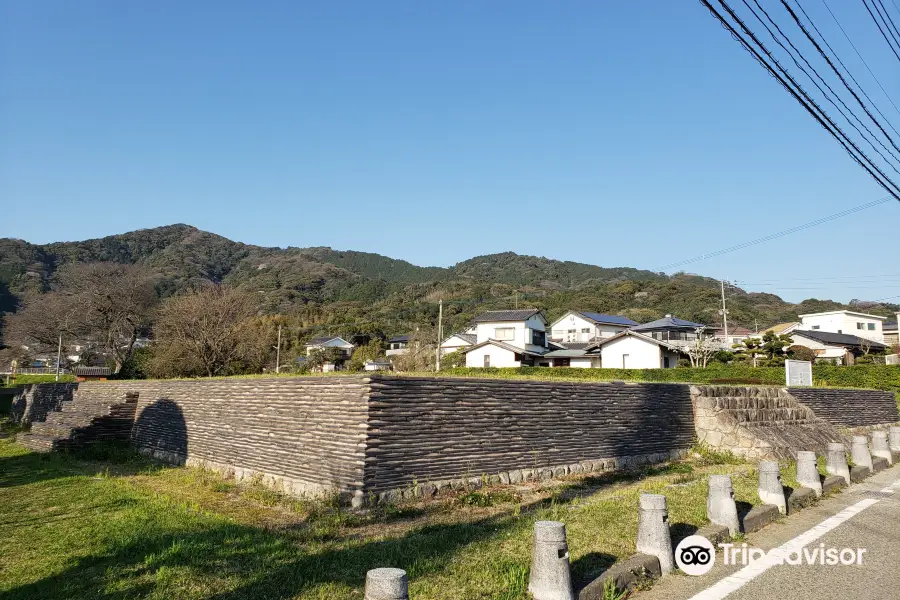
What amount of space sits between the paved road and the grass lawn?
664mm

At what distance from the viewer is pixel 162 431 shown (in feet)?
42.6

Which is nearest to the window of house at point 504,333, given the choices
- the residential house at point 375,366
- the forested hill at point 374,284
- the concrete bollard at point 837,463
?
the forested hill at point 374,284

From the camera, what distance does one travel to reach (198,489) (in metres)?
9.05

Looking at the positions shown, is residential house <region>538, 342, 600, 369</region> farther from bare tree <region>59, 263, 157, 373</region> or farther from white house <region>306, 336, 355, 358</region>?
bare tree <region>59, 263, 157, 373</region>

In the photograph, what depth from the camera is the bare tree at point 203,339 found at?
→ 2262cm

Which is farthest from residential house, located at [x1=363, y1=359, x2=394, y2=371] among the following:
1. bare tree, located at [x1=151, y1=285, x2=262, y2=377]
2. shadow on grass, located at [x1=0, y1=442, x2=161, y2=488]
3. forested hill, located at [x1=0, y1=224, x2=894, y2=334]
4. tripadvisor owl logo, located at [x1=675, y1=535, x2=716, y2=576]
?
forested hill, located at [x1=0, y1=224, x2=894, y2=334]

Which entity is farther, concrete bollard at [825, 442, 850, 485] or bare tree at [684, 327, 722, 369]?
bare tree at [684, 327, 722, 369]

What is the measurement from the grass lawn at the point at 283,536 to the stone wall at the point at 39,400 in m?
10.1

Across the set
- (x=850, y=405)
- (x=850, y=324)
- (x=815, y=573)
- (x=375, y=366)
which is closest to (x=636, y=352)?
(x=850, y=405)

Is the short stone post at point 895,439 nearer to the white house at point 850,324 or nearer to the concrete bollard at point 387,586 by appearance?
the concrete bollard at point 387,586

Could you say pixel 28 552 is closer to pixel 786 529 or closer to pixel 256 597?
pixel 256 597

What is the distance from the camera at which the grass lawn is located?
184 inches

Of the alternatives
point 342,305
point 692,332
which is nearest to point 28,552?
point 692,332

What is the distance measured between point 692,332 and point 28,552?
4633 cm
